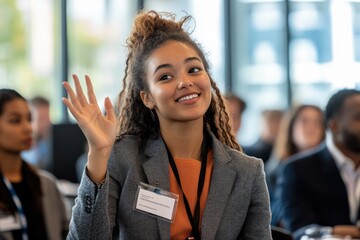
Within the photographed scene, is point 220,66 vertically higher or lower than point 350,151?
higher

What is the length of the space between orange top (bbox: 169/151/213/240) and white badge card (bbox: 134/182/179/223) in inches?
1.6

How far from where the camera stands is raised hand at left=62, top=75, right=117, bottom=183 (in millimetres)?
2260

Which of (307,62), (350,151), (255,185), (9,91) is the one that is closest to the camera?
(255,185)

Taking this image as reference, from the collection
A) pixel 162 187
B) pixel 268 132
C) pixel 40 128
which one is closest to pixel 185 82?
pixel 162 187

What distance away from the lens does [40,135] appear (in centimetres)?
771

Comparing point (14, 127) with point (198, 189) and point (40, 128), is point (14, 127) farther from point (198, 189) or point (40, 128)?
point (40, 128)

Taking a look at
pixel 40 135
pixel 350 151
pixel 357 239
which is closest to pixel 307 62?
pixel 40 135

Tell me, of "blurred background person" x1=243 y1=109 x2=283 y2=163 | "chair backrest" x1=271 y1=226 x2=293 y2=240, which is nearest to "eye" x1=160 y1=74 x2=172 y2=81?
"chair backrest" x1=271 y1=226 x2=293 y2=240

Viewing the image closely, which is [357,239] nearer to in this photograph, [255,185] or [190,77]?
[255,185]

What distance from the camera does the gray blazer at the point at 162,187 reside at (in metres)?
2.31

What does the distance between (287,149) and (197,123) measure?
3.20 meters

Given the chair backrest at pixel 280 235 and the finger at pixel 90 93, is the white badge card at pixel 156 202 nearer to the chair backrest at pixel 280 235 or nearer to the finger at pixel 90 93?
the finger at pixel 90 93

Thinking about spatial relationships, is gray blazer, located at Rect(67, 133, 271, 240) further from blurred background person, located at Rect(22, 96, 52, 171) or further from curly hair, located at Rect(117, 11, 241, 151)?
blurred background person, located at Rect(22, 96, 52, 171)

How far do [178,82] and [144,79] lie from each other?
20cm
